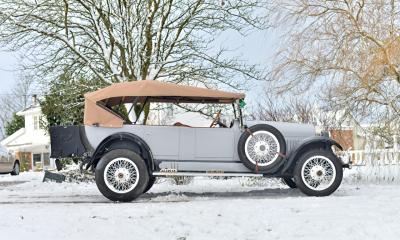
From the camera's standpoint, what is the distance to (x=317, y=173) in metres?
9.50

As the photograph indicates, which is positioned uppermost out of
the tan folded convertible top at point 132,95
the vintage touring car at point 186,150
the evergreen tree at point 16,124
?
the evergreen tree at point 16,124

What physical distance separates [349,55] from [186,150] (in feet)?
21.2

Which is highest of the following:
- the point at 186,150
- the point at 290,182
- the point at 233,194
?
the point at 186,150

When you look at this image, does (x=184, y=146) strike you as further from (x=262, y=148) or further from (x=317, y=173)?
(x=317, y=173)

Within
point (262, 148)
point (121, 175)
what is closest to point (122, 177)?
point (121, 175)

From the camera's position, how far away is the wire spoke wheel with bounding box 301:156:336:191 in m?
9.48

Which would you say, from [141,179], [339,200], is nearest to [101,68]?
[141,179]

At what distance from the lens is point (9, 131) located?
6244 cm

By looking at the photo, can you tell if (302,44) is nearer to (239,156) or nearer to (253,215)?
(239,156)

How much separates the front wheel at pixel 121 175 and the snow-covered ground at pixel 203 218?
0.27 meters

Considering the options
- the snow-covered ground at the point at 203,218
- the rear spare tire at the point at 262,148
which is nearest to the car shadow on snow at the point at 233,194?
the snow-covered ground at the point at 203,218

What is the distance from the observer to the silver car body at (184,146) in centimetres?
945

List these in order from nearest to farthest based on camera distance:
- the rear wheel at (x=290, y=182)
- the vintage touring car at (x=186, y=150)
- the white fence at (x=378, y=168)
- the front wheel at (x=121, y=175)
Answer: the front wheel at (x=121, y=175) < the vintage touring car at (x=186, y=150) < the rear wheel at (x=290, y=182) < the white fence at (x=378, y=168)

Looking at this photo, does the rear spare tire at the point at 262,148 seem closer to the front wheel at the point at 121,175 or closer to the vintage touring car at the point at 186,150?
the vintage touring car at the point at 186,150
